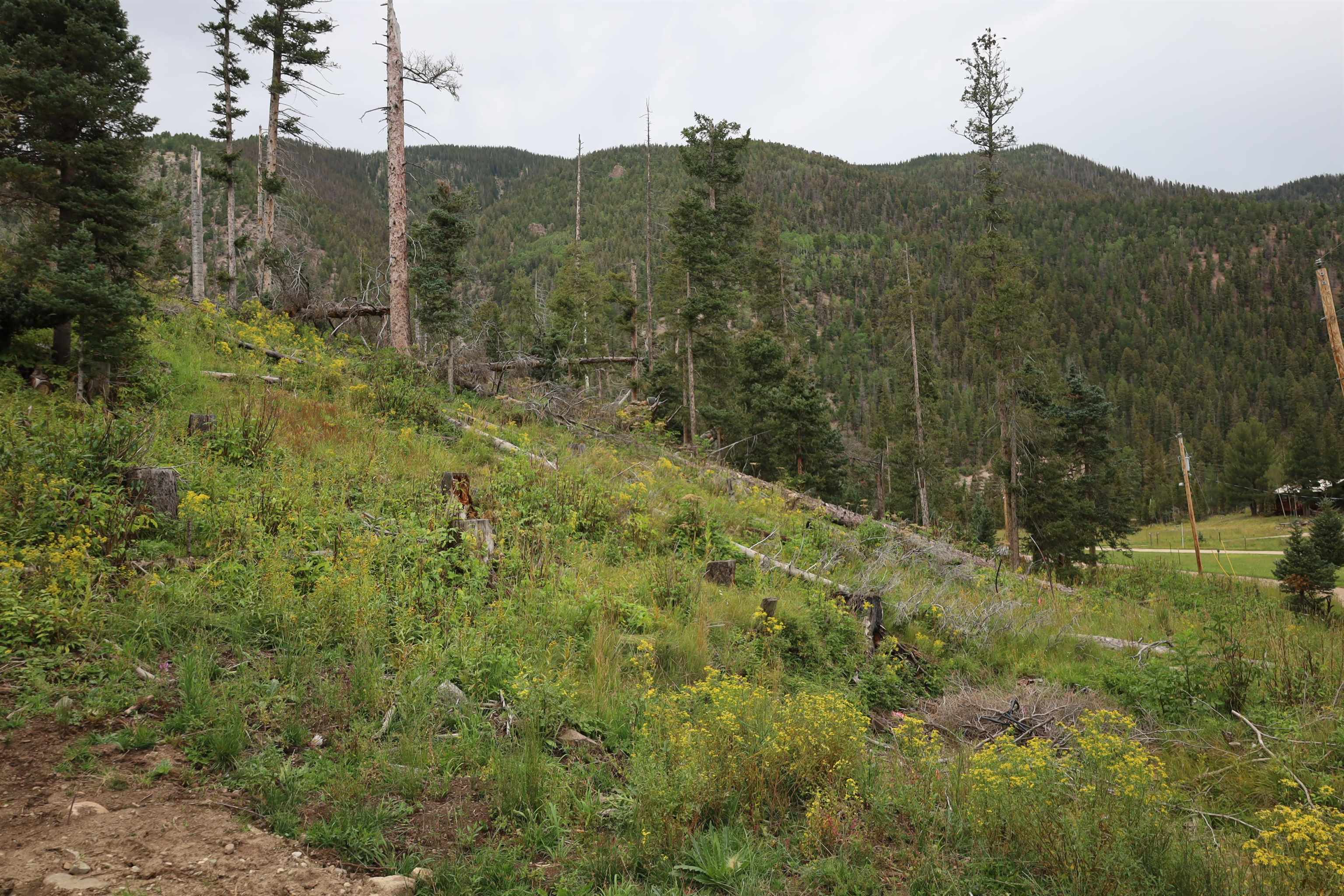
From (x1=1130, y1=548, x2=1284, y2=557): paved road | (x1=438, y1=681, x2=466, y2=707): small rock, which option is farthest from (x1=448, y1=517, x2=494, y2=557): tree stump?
(x1=1130, y1=548, x2=1284, y2=557): paved road

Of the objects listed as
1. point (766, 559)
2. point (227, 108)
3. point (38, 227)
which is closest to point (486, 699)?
point (766, 559)

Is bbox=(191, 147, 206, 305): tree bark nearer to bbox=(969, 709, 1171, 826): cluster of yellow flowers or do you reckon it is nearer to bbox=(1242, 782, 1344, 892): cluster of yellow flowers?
bbox=(969, 709, 1171, 826): cluster of yellow flowers

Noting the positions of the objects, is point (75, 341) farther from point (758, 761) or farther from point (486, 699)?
point (758, 761)

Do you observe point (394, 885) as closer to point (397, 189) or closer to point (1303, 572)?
point (397, 189)

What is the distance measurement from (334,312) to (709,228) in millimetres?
13695

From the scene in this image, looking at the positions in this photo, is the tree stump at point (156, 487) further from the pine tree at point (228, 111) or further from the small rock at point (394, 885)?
the pine tree at point (228, 111)

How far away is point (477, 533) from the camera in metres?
6.94

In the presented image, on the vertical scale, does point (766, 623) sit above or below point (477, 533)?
below

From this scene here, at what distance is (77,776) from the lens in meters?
3.25

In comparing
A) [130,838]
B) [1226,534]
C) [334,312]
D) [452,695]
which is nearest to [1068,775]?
[452,695]

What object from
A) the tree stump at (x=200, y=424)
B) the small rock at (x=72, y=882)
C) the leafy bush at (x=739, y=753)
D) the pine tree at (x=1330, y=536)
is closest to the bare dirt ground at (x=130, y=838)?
the small rock at (x=72, y=882)

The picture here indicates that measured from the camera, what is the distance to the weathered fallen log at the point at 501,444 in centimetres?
1087

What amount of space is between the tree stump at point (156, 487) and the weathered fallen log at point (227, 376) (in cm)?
620

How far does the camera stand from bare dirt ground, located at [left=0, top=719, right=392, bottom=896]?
8.66ft
